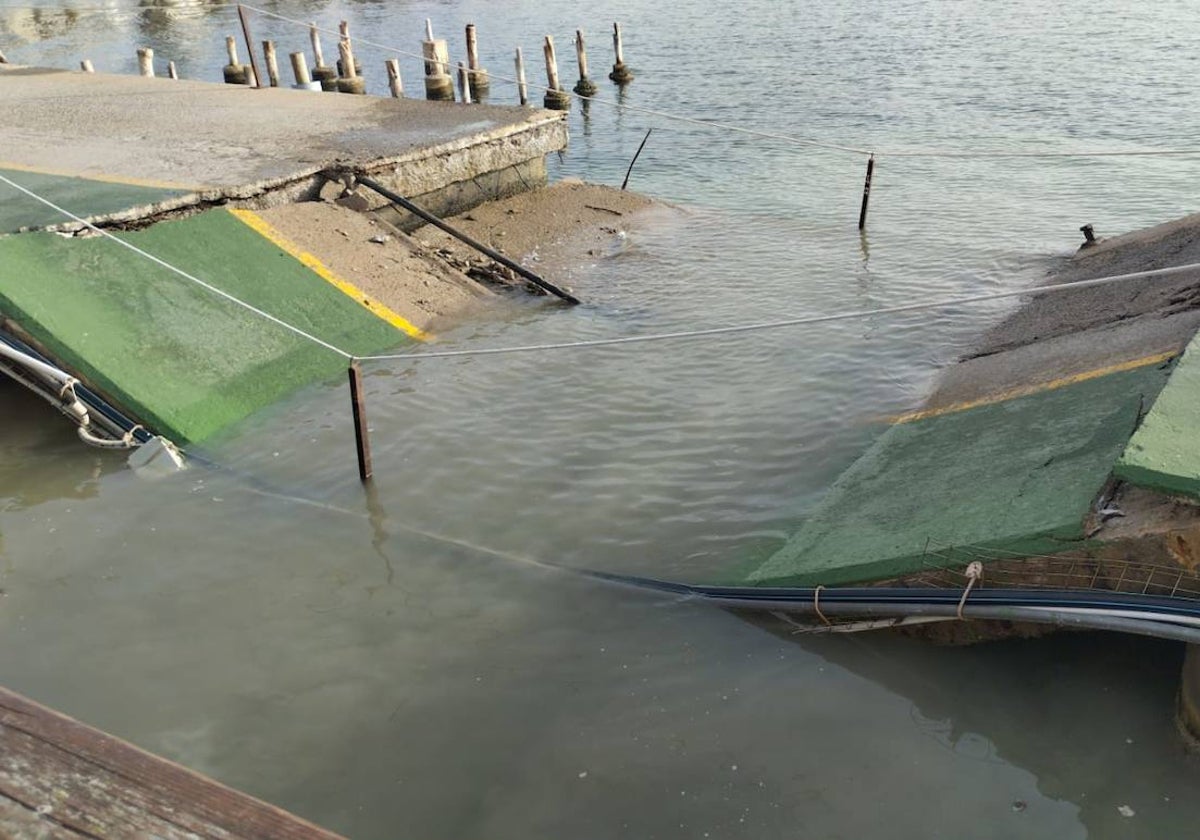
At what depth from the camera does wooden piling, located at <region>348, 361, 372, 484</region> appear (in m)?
Answer: 6.16

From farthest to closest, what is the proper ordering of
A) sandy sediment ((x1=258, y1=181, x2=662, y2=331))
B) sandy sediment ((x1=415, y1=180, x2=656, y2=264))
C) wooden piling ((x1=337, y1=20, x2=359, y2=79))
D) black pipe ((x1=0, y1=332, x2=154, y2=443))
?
wooden piling ((x1=337, y1=20, x2=359, y2=79)), sandy sediment ((x1=415, y1=180, x2=656, y2=264)), sandy sediment ((x1=258, y1=181, x2=662, y2=331)), black pipe ((x1=0, y1=332, x2=154, y2=443))

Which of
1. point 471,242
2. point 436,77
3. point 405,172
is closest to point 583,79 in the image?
point 436,77

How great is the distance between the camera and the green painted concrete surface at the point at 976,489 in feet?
15.2

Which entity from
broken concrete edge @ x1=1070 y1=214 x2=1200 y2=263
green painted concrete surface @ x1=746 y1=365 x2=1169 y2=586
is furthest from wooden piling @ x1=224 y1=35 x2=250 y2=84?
green painted concrete surface @ x1=746 y1=365 x2=1169 y2=586

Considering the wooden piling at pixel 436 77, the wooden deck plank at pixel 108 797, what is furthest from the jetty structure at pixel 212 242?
the wooden piling at pixel 436 77

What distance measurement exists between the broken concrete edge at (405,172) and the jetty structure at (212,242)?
0.02 meters

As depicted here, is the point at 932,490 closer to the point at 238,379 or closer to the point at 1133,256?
the point at 238,379

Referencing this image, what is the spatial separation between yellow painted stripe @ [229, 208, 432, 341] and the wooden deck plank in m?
7.19

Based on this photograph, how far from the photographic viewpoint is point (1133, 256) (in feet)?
33.4

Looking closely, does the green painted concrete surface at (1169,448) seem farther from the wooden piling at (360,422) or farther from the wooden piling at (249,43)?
the wooden piling at (249,43)

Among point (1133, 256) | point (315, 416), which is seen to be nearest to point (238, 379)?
point (315, 416)

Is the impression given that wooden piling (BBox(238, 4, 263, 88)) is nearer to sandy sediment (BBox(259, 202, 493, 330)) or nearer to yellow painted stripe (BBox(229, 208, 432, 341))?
sandy sediment (BBox(259, 202, 493, 330))

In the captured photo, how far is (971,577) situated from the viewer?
4426mm

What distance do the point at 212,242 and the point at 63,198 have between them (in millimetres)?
1403
